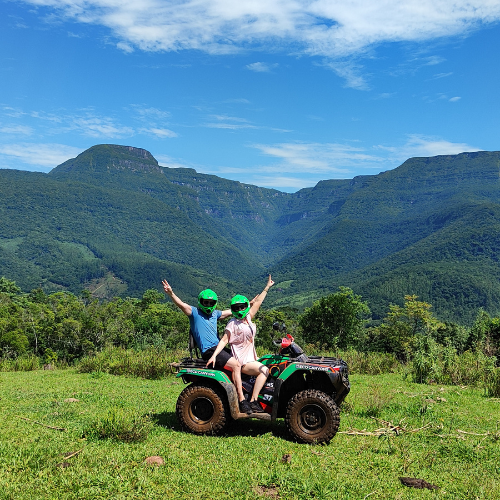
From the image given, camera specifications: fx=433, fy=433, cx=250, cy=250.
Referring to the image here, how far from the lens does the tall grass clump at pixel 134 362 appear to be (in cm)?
1219

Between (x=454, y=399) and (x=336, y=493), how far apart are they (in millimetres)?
6227

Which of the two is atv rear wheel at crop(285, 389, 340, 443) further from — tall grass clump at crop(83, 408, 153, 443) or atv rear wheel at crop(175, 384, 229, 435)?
tall grass clump at crop(83, 408, 153, 443)

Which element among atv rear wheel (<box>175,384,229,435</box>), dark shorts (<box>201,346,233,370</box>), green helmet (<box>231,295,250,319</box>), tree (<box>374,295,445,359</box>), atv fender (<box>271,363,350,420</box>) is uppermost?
green helmet (<box>231,295,250,319</box>)

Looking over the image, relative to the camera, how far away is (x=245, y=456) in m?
5.49

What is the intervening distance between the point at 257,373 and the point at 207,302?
4.22ft

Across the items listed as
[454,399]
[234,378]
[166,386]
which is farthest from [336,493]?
[166,386]

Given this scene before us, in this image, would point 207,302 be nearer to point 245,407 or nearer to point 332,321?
point 245,407

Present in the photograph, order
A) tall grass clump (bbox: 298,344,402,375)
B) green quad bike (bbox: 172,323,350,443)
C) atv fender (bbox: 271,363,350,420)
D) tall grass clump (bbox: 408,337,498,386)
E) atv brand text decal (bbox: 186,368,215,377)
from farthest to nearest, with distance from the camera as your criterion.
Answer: tall grass clump (bbox: 298,344,402,375)
tall grass clump (bbox: 408,337,498,386)
atv brand text decal (bbox: 186,368,215,377)
atv fender (bbox: 271,363,350,420)
green quad bike (bbox: 172,323,350,443)

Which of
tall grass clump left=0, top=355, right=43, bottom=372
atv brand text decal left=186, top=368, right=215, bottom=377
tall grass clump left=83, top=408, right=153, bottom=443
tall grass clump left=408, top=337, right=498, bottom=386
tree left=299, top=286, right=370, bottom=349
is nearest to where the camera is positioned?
tall grass clump left=83, top=408, right=153, bottom=443

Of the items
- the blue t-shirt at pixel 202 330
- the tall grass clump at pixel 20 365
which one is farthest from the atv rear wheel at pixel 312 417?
the tall grass clump at pixel 20 365

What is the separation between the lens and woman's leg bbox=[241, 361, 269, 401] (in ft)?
20.8

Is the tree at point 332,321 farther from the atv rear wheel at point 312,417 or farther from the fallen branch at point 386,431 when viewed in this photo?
the atv rear wheel at point 312,417

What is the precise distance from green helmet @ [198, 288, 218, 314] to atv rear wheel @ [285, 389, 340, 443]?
5.88ft

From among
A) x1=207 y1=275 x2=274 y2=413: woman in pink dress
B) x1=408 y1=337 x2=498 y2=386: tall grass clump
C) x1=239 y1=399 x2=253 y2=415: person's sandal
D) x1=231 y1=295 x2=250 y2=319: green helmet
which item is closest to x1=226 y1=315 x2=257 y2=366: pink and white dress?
x1=207 y1=275 x2=274 y2=413: woman in pink dress
